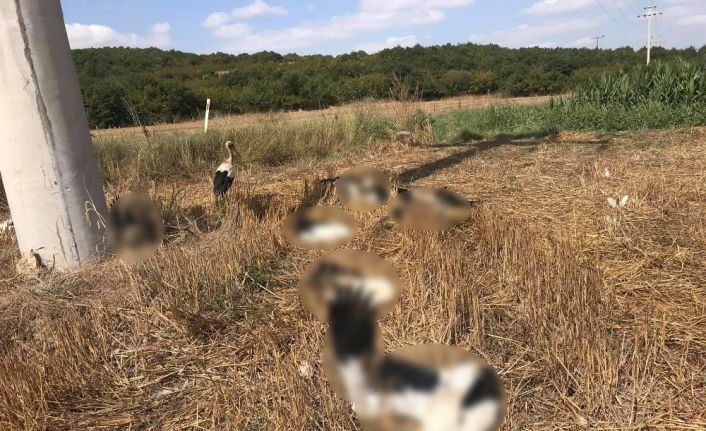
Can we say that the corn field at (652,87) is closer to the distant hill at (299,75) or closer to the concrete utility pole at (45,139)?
the distant hill at (299,75)

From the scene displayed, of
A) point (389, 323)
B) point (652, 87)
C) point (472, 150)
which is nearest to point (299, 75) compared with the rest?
point (652, 87)

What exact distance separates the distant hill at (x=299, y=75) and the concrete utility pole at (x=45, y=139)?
1997cm

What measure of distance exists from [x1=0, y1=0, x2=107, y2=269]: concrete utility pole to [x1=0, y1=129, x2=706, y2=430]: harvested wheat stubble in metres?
0.31

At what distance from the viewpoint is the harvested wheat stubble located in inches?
78.5

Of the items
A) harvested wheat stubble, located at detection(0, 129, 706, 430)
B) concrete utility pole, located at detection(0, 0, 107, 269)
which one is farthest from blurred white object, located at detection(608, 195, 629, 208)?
concrete utility pole, located at detection(0, 0, 107, 269)

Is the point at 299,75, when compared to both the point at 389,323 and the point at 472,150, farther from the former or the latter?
the point at 389,323

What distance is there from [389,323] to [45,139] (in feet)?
8.59

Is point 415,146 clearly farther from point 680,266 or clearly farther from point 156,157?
point 680,266

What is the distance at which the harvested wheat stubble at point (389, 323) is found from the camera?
1.99 m

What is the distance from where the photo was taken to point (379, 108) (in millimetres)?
12117

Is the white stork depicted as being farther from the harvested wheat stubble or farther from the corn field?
the corn field

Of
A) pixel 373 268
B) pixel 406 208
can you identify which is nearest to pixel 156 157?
pixel 406 208

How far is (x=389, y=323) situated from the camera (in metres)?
2.51

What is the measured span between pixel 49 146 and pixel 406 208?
2.68 meters
